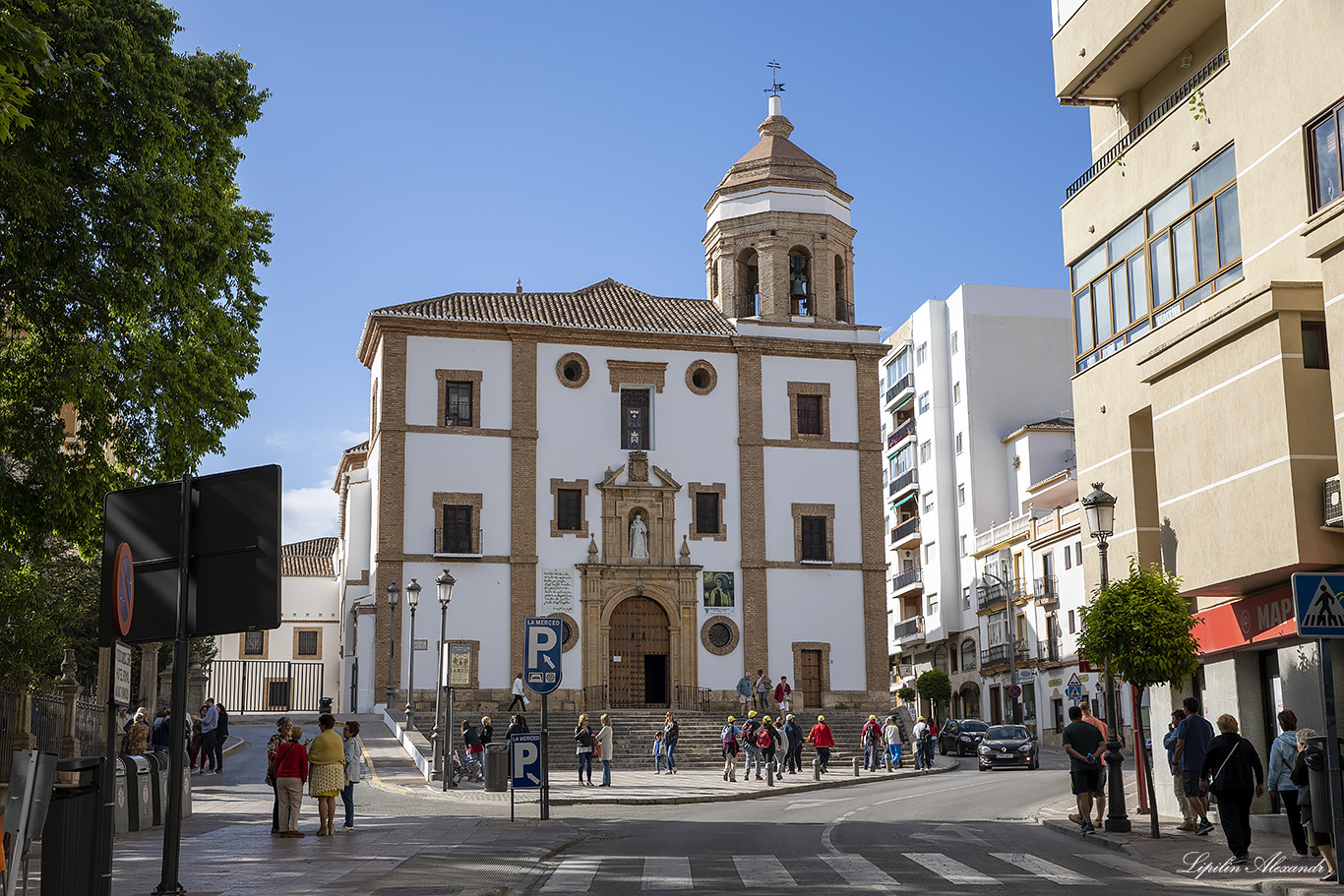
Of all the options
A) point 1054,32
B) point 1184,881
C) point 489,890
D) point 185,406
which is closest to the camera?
point 489,890

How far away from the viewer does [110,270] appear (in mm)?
17719

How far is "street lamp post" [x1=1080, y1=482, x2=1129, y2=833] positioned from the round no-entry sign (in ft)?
41.3

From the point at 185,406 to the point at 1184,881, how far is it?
45.1ft

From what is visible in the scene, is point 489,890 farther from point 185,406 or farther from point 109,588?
point 185,406

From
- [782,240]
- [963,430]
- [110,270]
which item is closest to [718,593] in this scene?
[782,240]

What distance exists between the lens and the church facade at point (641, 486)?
46.0 meters

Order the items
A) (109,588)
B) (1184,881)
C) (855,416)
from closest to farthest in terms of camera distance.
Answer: (109,588) < (1184,881) < (855,416)

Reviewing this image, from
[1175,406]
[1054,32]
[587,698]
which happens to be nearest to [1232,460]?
[1175,406]

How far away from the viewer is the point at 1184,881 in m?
12.7

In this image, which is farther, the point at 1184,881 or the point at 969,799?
the point at 969,799

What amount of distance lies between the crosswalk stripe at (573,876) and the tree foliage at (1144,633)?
719cm

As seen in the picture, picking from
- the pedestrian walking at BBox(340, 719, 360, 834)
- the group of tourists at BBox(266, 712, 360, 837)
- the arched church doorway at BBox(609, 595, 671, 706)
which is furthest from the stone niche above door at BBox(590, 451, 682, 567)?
the group of tourists at BBox(266, 712, 360, 837)

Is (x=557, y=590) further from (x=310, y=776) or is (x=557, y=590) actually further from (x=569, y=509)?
(x=310, y=776)

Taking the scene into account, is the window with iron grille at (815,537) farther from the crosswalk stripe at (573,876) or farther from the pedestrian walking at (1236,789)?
the pedestrian walking at (1236,789)
